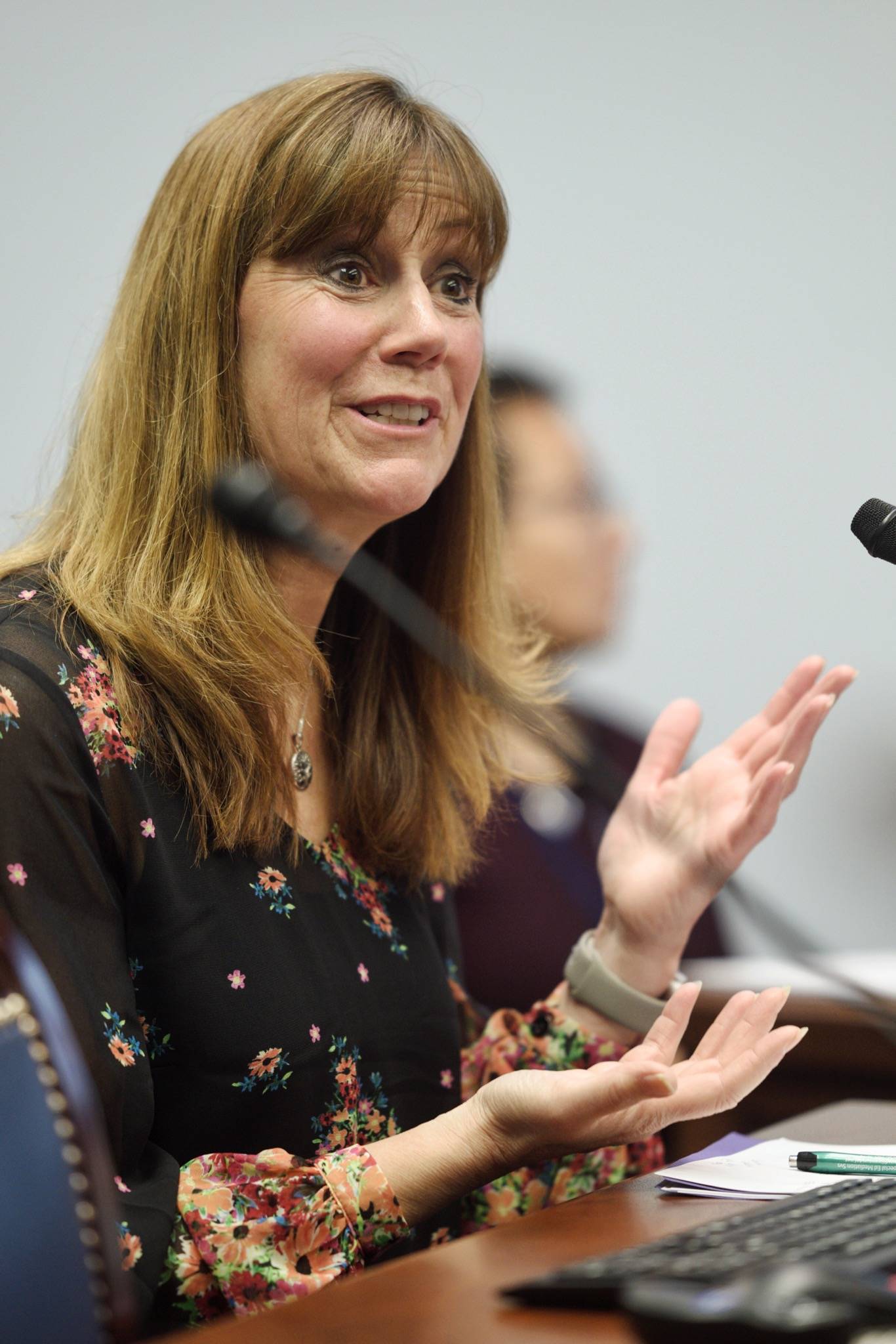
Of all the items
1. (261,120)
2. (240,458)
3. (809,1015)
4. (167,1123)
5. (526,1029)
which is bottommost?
(809,1015)

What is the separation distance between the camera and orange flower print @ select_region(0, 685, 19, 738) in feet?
2.77

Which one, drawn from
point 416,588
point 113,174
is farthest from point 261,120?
point 113,174

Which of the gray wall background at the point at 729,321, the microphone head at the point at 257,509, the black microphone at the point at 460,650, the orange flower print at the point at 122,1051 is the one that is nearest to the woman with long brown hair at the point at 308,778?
the orange flower print at the point at 122,1051

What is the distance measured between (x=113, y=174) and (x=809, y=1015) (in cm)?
139

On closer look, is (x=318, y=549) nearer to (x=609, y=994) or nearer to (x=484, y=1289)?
(x=484, y=1289)

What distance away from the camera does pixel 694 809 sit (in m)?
1.20

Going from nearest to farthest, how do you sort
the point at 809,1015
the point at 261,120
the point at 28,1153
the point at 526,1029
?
the point at 28,1153 → the point at 261,120 → the point at 526,1029 → the point at 809,1015

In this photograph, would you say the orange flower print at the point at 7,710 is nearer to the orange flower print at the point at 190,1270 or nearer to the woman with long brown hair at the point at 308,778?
the woman with long brown hair at the point at 308,778

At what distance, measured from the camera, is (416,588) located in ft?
4.33

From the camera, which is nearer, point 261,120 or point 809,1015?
point 261,120

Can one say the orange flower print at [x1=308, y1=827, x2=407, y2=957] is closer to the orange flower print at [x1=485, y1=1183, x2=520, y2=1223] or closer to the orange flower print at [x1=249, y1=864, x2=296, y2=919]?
the orange flower print at [x1=249, y1=864, x2=296, y2=919]

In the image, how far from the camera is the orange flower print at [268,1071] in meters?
0.92

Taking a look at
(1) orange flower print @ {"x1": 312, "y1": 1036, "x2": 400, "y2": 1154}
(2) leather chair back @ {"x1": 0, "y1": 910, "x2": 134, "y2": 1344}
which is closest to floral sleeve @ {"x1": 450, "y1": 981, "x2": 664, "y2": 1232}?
(1) orange flower print @ {"x1": 312, "y1": 1036, "x2": 400, "y2": 1154}

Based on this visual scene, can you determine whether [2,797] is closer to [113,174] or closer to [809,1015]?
[809,1015]
